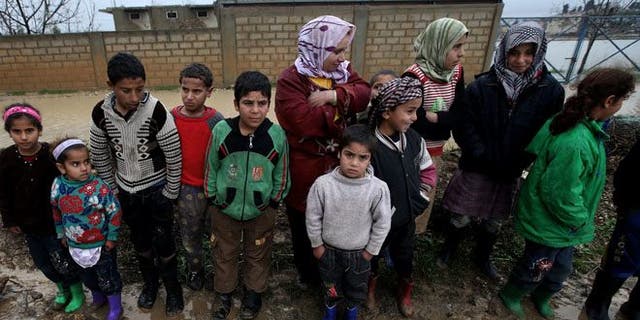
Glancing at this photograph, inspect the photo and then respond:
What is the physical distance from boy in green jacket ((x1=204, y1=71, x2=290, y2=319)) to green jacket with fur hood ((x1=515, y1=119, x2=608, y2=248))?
4.81ft

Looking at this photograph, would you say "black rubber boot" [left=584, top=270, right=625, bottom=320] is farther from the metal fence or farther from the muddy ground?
the metal fence

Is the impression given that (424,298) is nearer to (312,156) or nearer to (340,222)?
(340,222)

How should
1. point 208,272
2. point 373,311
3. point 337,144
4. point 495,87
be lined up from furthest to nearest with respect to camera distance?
1. point 208,272
2. point 373,311
3. point 495,87
4. point 337,144

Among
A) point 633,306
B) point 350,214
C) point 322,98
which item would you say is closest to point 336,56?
point 322,98

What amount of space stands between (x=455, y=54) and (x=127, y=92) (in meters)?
1.91

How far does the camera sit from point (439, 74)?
2270 mm

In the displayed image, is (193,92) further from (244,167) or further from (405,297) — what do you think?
(405,297)

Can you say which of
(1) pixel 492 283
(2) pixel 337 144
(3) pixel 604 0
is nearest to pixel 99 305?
(2) pixel 337 144

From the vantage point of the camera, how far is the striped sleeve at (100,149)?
196cm

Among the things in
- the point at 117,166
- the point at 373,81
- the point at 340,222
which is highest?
the point at 373,81

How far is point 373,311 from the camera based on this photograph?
239 centimetres

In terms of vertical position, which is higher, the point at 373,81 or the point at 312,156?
the point at 373,81

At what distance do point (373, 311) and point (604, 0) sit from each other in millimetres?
13438

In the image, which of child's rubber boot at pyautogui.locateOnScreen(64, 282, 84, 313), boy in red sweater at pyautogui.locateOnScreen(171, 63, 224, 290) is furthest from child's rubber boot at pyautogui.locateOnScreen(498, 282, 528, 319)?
child's rubber boot at pyautogui.locateOnScreen(64, 282, 84, 313)
